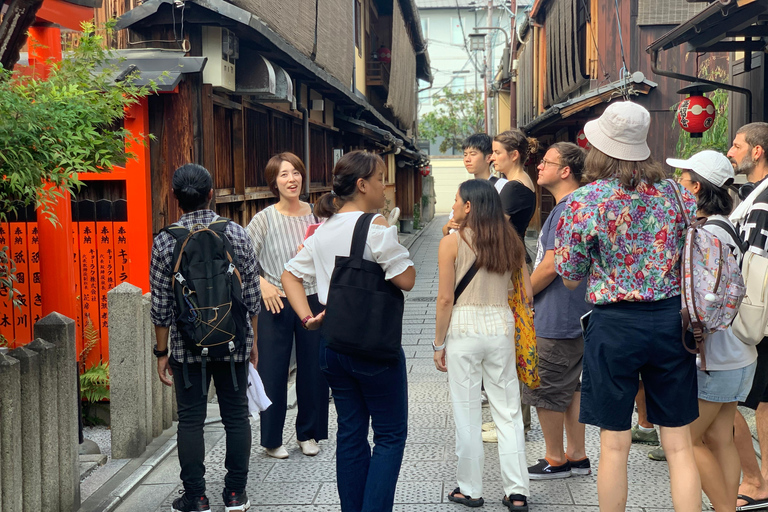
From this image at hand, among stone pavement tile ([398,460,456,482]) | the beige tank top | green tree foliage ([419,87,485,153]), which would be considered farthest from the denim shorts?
green tree foliage ([419,87,485,153])

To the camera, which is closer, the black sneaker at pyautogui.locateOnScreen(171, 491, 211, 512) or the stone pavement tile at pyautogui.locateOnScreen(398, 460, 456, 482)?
the black sneaker at pyautogui.locateOnScreen(171, 491, 211, 512)

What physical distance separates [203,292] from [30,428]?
3.68ft

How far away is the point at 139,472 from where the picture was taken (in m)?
5.22

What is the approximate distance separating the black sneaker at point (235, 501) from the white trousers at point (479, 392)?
1287 mm

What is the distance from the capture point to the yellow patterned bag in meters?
4.67

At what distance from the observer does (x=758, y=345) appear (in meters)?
4.54

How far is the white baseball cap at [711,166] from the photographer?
4.11 metres

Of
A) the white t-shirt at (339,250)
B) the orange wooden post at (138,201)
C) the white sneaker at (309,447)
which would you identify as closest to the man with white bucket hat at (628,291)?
the white t-shirt at (339,250)

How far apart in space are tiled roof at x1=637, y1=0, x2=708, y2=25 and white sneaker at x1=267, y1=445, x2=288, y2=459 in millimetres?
12177

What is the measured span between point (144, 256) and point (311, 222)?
5.85 feet

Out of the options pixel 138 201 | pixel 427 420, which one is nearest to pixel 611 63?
pixel 427 420

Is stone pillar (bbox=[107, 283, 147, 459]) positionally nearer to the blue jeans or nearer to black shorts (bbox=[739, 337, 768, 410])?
the blue jeans

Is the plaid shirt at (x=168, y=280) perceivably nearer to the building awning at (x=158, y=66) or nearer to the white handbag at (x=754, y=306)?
the building awning at (x=158, y=66)

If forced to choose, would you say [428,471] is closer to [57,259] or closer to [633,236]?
[633,236]
